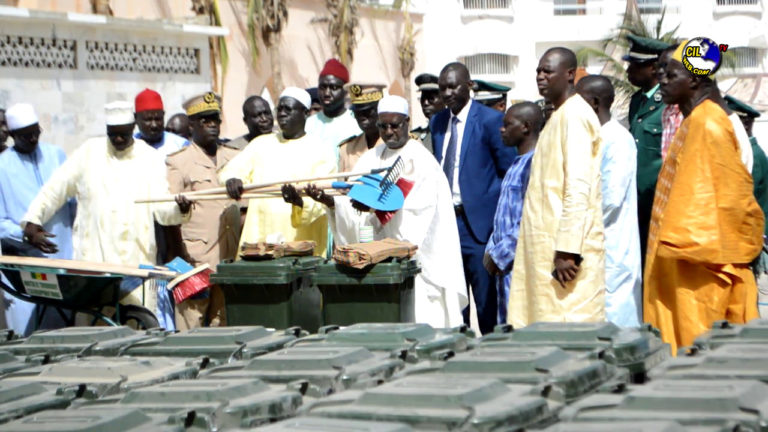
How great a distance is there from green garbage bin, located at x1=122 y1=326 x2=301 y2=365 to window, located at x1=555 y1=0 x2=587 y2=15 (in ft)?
87.8

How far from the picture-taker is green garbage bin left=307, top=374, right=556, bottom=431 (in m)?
3.38

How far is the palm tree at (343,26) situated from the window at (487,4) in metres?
6.89

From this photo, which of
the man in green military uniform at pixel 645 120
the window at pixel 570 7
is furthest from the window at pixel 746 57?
the man in green military uniform at pixel 645 120

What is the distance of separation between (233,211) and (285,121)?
847 millimetres

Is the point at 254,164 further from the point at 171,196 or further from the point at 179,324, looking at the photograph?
the point at 179,324

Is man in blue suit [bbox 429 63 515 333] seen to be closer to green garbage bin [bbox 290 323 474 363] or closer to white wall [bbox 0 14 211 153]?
green garbage bin [bbox 290 323 474 363]

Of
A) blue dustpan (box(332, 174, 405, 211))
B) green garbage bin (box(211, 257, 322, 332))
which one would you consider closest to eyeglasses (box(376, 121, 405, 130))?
blue dustpan (box(332, 174, 405, 211))

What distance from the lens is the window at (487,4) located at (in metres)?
30.3

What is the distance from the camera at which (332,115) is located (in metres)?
10.2

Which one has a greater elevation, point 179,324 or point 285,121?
point 285,121

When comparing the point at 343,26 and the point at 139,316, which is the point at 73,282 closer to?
the point at 139,316

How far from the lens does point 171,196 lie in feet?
27.4

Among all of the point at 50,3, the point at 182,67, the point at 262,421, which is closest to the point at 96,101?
the point at 182,67

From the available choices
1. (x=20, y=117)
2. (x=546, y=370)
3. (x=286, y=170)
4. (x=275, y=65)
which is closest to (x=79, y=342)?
(x=546, y=370)
